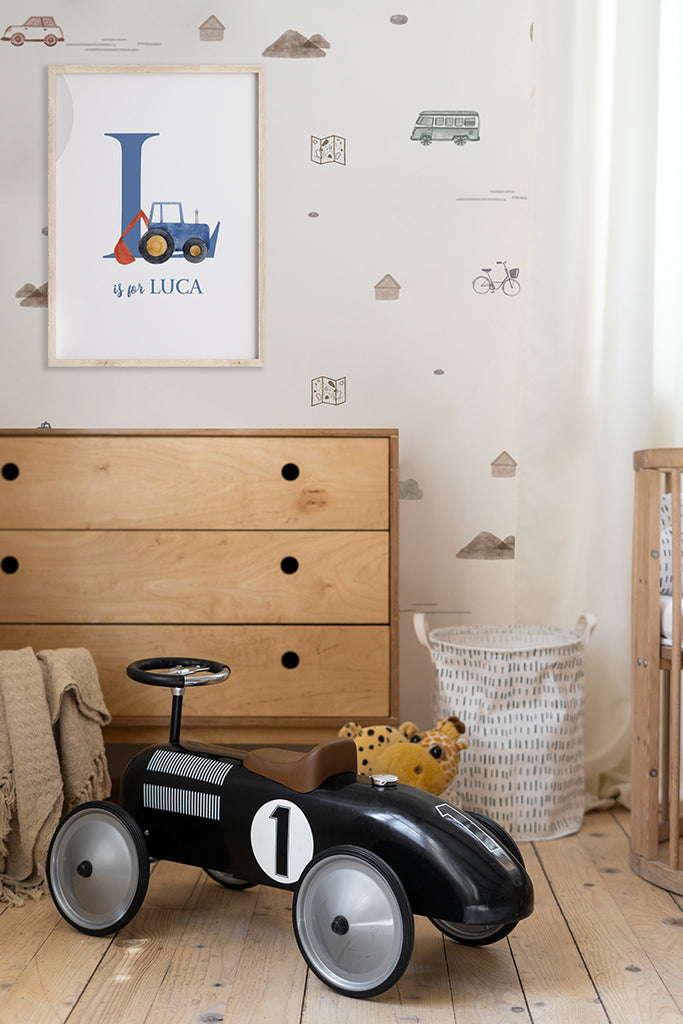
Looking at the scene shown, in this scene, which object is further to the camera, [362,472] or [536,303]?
[536,303]

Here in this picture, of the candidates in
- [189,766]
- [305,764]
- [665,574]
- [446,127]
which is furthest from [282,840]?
[446,127]

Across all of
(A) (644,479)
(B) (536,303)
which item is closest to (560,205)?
(B) (536,303)

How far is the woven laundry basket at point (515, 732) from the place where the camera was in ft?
6.88

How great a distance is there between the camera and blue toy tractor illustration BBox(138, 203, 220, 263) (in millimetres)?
2520

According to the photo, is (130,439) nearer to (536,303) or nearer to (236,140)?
(236,140)

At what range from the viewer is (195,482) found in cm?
205

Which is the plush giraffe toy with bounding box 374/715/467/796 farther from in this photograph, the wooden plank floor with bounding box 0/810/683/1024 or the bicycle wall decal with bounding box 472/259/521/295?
the bicycle wall decal with bounding box 472/259/521/295

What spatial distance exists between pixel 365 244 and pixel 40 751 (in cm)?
153

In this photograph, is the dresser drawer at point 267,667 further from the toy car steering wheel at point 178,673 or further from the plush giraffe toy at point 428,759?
the toy car steering wheel at point 178,673

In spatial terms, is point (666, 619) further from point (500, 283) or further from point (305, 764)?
point (500, 283)

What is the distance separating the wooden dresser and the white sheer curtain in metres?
0.62

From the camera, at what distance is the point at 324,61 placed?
2.51 m

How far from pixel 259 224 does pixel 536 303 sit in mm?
767

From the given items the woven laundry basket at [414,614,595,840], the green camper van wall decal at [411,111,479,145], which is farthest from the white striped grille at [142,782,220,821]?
the green camper van wall decal at [411,111,479,145]
